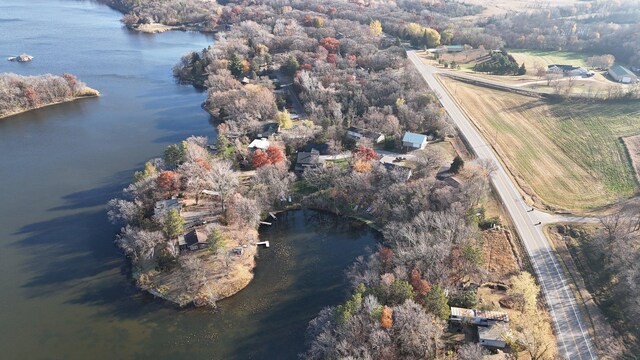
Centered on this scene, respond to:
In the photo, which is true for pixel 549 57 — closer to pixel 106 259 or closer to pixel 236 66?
pixel 236 66

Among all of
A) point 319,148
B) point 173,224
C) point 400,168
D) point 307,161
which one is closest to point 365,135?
point 319,148

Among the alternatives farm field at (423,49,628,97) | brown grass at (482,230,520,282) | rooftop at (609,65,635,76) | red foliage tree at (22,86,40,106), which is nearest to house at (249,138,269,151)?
brown grass at (482,230,520,282)

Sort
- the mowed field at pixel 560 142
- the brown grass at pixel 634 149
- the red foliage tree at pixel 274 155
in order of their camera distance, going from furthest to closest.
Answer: the brown grass at pixel 634 149 < the red foliage tree at pixel 274 155 < the mowed field at pixel 560 142

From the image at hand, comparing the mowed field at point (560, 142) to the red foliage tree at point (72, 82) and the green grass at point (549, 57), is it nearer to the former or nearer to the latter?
the green grass at point (549, 57)

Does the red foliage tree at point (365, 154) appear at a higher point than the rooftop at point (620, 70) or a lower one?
lower

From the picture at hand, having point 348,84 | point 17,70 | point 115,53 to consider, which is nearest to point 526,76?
point 348,84

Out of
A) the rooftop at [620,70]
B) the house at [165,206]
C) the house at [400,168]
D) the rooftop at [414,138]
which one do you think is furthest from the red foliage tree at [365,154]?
the rooftop at [620,70]
